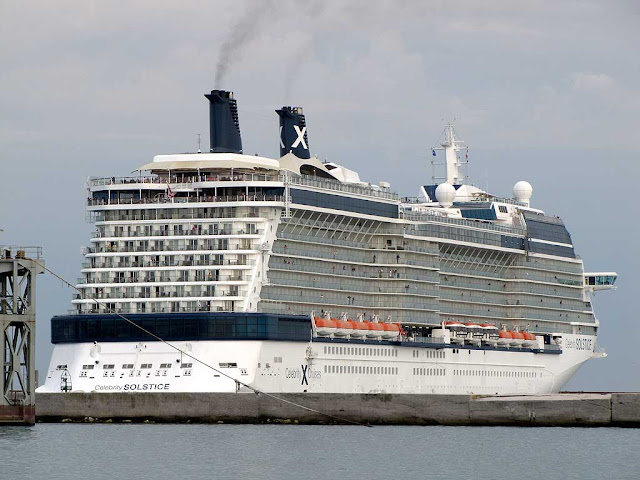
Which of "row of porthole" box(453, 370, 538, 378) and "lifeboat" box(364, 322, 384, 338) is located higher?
"lifeboat" box(364, 322, 384, 338)

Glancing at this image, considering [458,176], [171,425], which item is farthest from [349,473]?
[458,176]

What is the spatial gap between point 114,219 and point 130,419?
45.5ft

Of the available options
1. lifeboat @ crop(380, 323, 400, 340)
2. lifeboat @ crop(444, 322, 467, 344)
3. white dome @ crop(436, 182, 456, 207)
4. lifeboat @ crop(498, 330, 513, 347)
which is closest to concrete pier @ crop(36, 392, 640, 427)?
lifeboat @ crop(380, 323, 400, 340)

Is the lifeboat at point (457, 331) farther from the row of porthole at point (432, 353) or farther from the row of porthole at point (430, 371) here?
the row of porthole at point (430, 371)

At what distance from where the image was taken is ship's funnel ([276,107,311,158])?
119 meters

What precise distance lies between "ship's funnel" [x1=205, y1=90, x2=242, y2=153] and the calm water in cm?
2055

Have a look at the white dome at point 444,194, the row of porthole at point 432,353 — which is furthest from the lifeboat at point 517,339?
the white dome at point 444,194

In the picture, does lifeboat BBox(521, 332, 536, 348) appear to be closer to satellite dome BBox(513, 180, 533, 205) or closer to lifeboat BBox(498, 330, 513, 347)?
lifeboat BBox(498, 330, 513, 347)

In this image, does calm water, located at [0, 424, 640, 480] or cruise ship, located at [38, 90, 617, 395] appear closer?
calm water, located at [0, 424, 640, 480]

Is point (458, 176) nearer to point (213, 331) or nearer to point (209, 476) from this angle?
point (213, 331)

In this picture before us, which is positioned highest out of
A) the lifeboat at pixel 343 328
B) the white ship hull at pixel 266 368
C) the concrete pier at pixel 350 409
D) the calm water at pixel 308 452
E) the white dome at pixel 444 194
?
the white dome at pixel 444 194

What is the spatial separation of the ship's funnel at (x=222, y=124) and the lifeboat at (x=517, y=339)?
85.8ft

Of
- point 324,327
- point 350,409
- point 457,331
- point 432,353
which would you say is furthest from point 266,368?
point 457,331

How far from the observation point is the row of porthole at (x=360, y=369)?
108938mm
